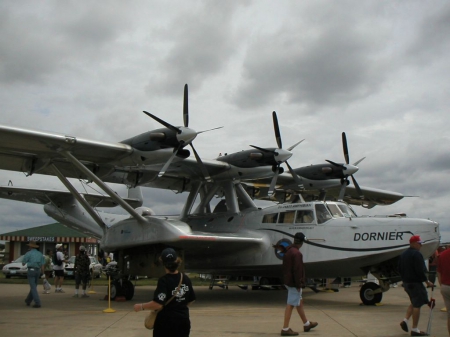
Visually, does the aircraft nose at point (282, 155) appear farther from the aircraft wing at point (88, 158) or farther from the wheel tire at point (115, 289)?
the wheel tire at point (115, 289)

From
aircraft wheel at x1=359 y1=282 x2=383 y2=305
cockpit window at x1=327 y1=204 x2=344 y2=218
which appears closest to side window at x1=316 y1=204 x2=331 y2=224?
cockpit window at x1=327 y1=204 x2=344 y2=218

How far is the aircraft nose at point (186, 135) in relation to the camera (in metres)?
13.4

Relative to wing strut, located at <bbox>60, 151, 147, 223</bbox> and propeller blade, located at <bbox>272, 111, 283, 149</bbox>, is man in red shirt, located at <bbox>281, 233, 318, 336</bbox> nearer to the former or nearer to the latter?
wing strut, located at <bbox>60, 151, 147, 223</bbox>

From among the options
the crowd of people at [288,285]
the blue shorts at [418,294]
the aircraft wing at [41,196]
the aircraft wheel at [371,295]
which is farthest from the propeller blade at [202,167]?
the blue shorts at [418,294]

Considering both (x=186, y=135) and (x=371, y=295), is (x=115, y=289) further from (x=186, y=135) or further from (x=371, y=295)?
(x=371, y=295)

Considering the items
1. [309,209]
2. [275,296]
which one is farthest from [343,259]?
[275,296]

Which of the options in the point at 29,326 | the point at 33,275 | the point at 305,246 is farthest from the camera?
the point at 305,246

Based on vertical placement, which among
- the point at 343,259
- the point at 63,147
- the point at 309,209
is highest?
the point at 63,147

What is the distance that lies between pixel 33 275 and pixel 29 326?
3175mm

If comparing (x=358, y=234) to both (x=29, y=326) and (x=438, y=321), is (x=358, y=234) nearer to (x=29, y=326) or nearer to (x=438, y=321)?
(x=438, y=321)

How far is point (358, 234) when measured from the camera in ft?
40.1

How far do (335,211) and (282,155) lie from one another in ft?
9.63

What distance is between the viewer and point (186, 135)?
1340 cm

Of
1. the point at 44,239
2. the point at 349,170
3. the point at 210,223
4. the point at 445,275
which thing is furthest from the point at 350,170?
the point at 44,239
